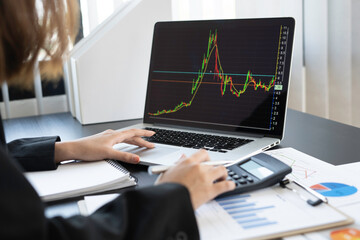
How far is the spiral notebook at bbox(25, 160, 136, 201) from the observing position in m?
0.77

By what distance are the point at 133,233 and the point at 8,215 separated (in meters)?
0.16

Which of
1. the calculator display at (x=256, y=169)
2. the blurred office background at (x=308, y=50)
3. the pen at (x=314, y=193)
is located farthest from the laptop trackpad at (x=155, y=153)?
the blurred office background at (x=308, y=50)

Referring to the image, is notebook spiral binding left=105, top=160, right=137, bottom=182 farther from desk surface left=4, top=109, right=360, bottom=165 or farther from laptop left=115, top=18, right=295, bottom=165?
desk surface left=4, top=109, right=360, bottom=165

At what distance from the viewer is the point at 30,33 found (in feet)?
2.08

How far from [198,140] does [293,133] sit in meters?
0.27

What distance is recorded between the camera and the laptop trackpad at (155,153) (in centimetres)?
92

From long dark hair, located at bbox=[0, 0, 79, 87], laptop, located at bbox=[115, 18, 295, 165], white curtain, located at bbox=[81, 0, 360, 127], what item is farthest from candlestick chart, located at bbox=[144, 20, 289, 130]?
white curtain, located at bbox=[81, 0, 360, 127]

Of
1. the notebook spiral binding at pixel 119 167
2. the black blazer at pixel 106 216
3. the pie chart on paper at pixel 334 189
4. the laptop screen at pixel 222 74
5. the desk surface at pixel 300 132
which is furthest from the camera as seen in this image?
the laptop screen at pixel 222 74

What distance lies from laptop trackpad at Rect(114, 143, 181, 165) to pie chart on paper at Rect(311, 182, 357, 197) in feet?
1.00

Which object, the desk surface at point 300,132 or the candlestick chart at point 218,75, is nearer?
the desk surface at point 300,132

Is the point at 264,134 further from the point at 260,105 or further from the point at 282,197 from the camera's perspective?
the point at 282,197

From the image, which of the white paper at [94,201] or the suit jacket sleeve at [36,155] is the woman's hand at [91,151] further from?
the white paper at [94,201]

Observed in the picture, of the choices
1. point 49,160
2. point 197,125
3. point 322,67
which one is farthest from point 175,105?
point 322,67

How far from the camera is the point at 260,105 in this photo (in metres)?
1.07
